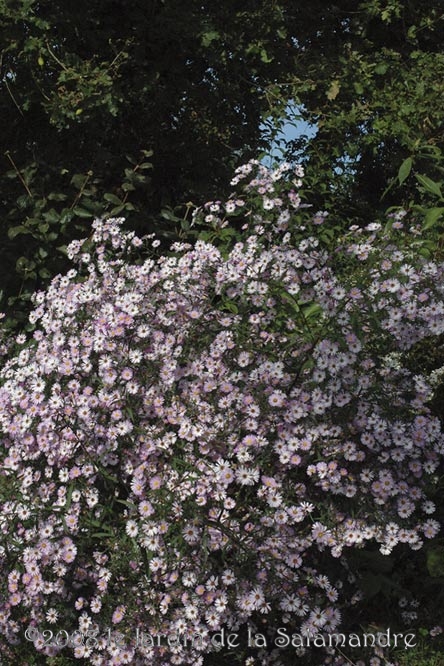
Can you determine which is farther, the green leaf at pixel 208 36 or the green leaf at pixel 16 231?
the green leaf at pixel 208 36

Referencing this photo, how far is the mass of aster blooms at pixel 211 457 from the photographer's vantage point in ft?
9.30

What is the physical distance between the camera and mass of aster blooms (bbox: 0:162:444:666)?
9.30 feet

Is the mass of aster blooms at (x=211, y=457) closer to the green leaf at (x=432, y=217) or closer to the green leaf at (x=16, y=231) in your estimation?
the green leaf at (x=432, y=217)

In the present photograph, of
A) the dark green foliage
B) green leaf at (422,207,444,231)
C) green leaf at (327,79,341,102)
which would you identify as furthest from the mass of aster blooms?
green leaf at (327,79,341,102)

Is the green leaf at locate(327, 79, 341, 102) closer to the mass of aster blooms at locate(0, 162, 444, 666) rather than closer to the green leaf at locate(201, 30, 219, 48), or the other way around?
the green leaf at locate(201, 30, 219, 48)

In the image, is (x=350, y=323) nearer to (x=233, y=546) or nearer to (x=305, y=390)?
(x=305, y=390)

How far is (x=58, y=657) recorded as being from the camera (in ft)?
10.8

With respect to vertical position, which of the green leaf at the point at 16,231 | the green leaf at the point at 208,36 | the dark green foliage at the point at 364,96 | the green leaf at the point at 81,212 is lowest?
the dark green foliage at the point at 364,96

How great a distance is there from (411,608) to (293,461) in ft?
3.03

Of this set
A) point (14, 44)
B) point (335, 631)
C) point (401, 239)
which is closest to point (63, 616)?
point (335, 631)

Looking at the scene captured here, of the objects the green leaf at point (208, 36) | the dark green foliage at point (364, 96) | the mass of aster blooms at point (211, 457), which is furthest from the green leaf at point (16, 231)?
the dark green foliage at point (364, 96)

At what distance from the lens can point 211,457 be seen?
2979 millimetres

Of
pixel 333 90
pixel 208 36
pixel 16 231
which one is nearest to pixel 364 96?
pixel 333 90

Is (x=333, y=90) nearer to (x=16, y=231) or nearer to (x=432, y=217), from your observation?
(x=16, y=231)
